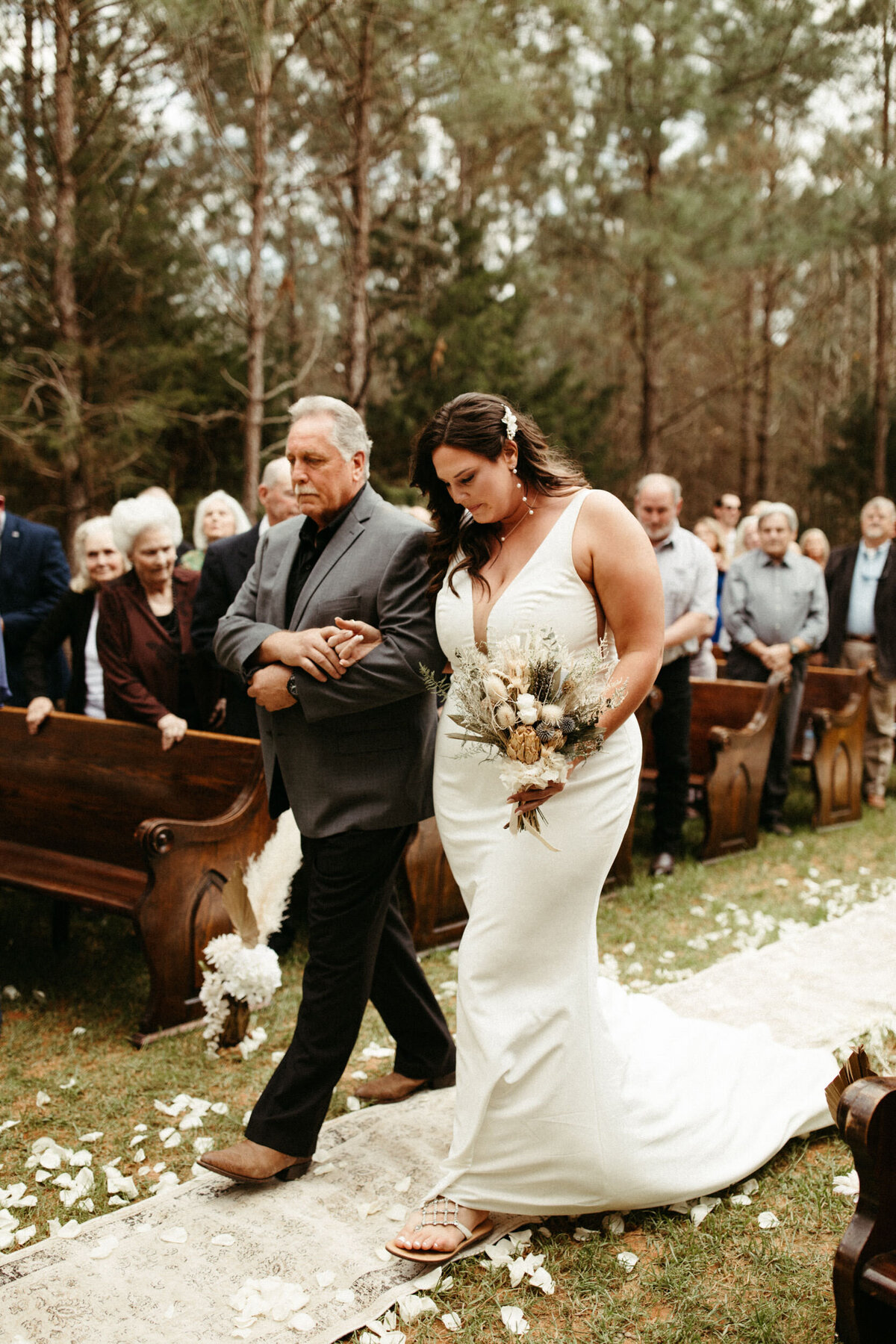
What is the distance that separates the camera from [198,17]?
36.4 ft

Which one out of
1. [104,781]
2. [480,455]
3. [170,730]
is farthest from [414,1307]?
[104,781]

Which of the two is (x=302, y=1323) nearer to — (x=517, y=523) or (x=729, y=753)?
(x=517, y=523)

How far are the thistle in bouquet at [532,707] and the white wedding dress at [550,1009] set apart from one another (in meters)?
0.21

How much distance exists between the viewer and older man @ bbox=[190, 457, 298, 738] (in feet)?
17.8

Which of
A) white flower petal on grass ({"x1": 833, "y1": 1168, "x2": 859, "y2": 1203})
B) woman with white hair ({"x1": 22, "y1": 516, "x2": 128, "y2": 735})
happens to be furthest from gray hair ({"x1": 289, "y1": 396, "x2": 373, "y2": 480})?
woman with white hair ({"x1": 22, "y1": 516, "x2": 128, "y2": 735})

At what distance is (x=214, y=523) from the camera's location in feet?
23.5

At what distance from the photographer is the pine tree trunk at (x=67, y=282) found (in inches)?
469

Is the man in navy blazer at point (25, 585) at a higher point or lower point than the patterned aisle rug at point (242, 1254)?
higher

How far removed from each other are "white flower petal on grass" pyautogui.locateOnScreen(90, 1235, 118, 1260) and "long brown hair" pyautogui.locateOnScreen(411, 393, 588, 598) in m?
1.98

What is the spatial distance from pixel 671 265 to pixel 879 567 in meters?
7.61

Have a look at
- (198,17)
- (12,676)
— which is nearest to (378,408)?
(198,17)

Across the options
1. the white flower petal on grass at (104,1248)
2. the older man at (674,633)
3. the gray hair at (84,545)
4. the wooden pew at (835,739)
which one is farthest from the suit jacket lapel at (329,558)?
the wooden pew at (835,739)

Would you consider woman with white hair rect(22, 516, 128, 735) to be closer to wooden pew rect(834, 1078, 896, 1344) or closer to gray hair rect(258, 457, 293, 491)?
gray hair rect(258, 457, 293, 491)

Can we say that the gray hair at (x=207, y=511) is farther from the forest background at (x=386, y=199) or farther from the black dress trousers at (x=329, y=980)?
the forest background at (x=386, y=199)
